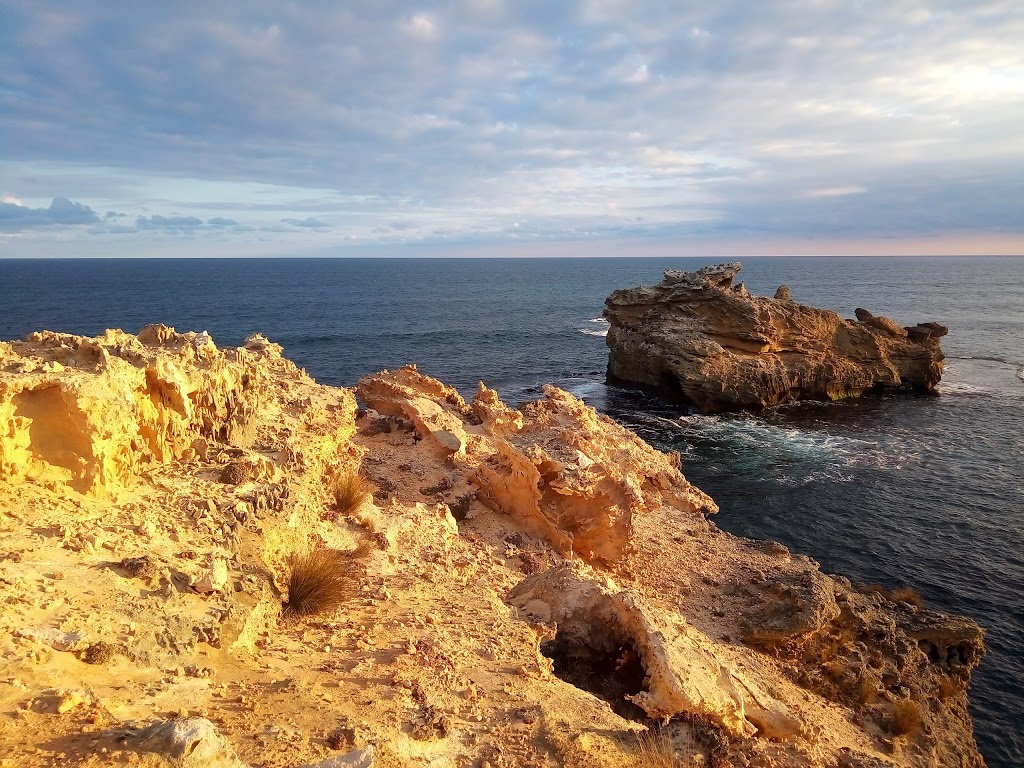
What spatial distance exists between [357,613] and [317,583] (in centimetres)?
88

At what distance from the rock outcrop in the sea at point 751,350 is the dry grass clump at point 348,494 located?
111ft

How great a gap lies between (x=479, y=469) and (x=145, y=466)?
384 inches

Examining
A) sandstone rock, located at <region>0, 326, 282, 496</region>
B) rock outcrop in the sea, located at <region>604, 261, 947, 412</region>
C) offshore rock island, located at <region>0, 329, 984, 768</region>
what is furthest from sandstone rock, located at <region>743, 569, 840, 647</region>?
rock outcrop in the sea, located at <region>604, 261, 947, 412</region>

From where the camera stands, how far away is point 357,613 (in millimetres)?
10703

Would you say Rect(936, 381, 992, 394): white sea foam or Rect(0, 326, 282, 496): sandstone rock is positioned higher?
Rect(0, 326, 282, 496): sandstone rock

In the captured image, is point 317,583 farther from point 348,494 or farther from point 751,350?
point 751,350

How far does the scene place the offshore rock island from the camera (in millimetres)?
7332

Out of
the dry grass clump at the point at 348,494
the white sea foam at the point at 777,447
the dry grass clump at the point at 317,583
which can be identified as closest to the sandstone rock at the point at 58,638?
the dry grass clump at the point at 317,583

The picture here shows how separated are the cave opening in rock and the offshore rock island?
0.14ft

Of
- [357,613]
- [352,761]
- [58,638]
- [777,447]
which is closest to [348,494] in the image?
[357,613]

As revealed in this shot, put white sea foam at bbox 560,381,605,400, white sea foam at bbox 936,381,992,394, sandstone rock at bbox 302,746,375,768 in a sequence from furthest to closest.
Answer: white sea foam at bbox 560,381,605,400, white sea foam at bbox 936,381,992,394, sandstone rock at bbox 302,746,375,768

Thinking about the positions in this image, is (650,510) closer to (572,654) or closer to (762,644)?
(762,644)

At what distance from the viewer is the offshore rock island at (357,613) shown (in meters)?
7.33

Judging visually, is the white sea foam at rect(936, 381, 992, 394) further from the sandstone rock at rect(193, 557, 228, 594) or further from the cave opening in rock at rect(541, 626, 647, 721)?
the sandstone rock at rect(193, 557, 228, 594)
